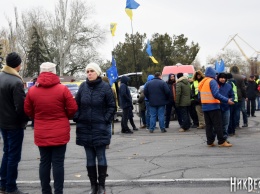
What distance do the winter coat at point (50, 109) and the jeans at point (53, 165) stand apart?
136mm

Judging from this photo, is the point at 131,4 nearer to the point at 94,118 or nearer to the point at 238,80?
the point at 238,80

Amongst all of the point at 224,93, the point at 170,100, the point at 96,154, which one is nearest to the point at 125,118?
the point at 170,100

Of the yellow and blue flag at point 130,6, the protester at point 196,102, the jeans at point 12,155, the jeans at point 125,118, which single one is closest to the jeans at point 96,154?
the jeans at point 12,155

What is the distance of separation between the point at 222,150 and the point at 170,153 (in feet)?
3.85

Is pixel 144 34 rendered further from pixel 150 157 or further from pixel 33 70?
pixel 150 157

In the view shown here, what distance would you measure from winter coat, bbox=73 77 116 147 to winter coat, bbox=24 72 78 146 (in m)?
0.39

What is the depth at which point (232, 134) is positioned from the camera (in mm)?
13961

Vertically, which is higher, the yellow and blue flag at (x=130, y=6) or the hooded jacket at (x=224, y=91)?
the yellow and blue flag at (x=130, y=6)

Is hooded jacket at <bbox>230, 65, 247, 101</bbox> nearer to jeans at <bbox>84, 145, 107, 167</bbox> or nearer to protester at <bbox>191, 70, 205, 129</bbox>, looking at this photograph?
protester at <bbox>191, 70, 205, 129</bbox>

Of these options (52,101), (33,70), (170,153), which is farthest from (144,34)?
(52,101)

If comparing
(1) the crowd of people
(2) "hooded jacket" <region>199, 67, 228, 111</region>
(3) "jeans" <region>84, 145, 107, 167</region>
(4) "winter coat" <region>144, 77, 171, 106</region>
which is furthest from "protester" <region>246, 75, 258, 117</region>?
(3) "jeans" <region>84, 145, 107, 167</region>

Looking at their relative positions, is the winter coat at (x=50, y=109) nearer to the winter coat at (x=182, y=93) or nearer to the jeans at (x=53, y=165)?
the jeans at (x=53, y=165)

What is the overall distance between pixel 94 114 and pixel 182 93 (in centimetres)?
916

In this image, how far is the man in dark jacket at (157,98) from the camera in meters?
15.5
